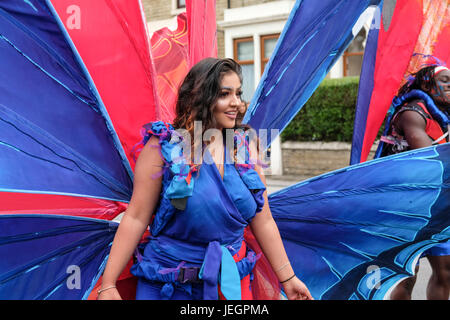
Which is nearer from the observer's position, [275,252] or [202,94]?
[202,94]

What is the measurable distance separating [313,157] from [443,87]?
7262 mm

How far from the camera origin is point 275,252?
72.7 inches

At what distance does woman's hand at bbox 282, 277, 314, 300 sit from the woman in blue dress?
18 cm

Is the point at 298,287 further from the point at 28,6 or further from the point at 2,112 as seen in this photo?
the point at 28,6

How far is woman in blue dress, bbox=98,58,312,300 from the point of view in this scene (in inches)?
63.9

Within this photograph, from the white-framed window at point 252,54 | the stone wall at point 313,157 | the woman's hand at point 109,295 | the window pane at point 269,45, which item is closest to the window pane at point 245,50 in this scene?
the white-framed window at point 252,54

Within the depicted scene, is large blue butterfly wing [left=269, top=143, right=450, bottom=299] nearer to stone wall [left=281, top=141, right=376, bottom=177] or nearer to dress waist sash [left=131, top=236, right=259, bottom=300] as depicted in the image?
dress waist sash [left=131, top=236, right=259, bottom=300]

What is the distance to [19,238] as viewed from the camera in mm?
1663

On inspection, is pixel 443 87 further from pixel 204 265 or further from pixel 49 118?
pixel 49 118

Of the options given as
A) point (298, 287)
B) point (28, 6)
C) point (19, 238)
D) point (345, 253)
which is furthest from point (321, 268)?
point (28, 6)

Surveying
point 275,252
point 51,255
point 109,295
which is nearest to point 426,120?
point 275,252

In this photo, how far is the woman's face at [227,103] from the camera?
5.68 ft

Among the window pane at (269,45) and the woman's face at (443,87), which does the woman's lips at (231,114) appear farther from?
the window pane at (269,45)

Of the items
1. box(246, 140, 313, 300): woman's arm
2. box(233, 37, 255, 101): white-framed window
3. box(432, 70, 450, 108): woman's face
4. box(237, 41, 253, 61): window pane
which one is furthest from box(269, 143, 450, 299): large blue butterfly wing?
box(237, 41, 253, 61): window pane
